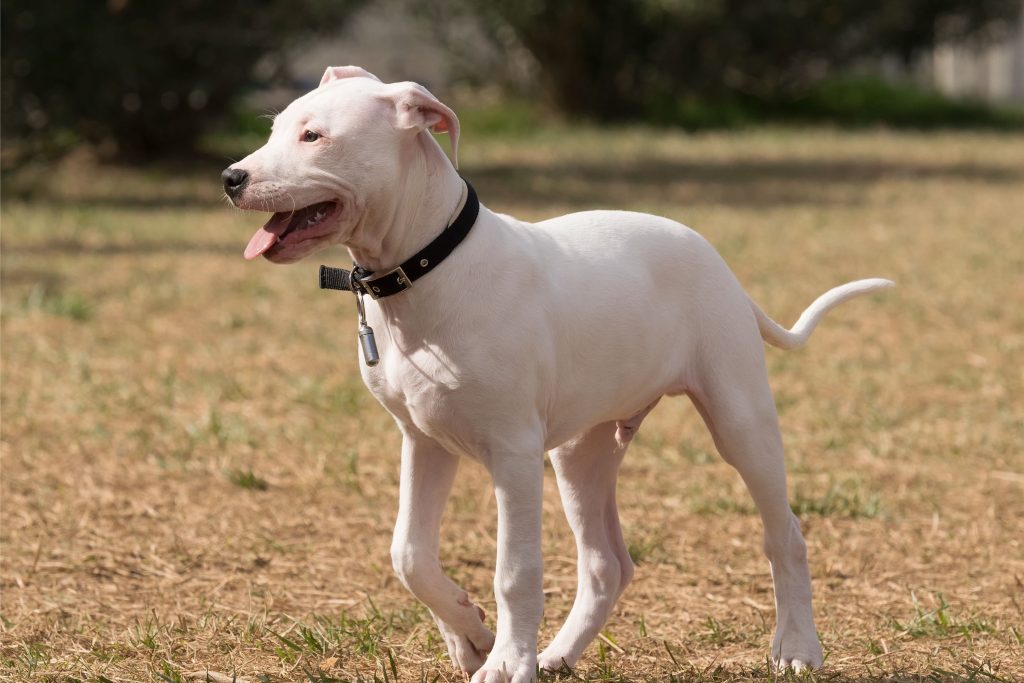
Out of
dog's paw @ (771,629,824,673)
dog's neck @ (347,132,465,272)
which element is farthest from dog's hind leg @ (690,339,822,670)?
dog's neck @ (347,132,465,272)

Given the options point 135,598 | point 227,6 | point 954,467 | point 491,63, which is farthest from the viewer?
point 491,63

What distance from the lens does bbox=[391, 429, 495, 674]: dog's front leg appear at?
148 inches

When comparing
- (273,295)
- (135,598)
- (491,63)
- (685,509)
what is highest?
(135,598)

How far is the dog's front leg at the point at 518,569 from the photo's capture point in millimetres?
3555

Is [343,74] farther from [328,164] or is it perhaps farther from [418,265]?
[418,265]

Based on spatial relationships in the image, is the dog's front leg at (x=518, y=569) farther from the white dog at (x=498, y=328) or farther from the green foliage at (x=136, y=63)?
the green foliage at (x=136, y=63)

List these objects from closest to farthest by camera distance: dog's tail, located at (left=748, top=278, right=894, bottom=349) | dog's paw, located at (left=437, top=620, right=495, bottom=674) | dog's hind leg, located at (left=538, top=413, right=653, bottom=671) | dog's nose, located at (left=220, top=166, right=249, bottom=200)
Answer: dog's nose, located at (left=220, top=166, right=249, bottom=200)
dog's paw, located at (left=437, top=620, right=495, bottom=674)
dog's hind leg, located at (left=538, top=413, right=653, bottom=671)
dog's tail, located at (left=748, top=278, right=894, bottom=349)

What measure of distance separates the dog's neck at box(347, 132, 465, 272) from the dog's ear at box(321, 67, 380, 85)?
0.90 ft

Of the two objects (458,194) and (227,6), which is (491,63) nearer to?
(227,6)

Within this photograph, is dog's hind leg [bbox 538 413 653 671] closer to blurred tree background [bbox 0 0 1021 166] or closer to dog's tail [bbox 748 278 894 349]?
dog's tail [bbox 748 278 894 349]

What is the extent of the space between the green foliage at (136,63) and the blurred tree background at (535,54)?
2 centimetres

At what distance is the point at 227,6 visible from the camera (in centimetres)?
1550

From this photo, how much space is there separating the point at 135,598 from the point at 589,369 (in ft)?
6.14

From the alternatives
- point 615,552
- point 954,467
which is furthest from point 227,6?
point 615,552
